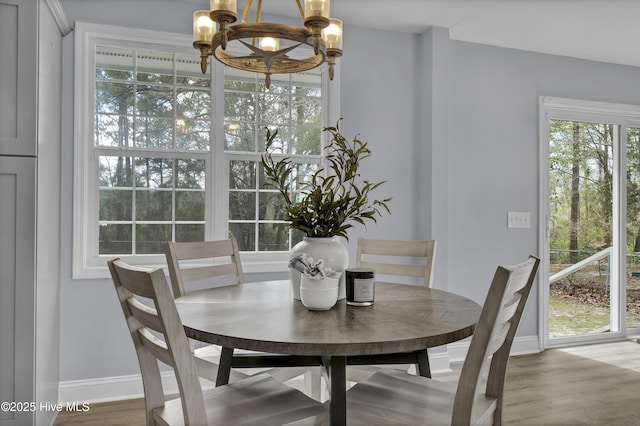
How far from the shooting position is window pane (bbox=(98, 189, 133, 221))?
2.87 m

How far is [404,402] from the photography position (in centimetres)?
149

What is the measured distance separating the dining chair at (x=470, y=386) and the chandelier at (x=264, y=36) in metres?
1.10

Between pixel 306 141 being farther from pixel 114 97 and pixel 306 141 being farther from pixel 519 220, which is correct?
pixel 519 220

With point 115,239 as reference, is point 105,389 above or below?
below

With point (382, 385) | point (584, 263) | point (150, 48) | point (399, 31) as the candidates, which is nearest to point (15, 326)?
point (382, 385)

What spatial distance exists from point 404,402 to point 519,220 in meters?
2.84

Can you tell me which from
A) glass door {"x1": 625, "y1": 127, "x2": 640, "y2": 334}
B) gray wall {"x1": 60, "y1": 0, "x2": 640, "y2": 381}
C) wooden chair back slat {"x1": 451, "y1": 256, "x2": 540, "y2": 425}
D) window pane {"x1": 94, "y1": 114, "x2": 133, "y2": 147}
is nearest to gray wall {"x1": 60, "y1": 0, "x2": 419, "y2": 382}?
gray wall {"x1": 60, "y1": 0, "x2": 640, "y2": 381}

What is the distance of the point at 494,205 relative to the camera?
3793mm

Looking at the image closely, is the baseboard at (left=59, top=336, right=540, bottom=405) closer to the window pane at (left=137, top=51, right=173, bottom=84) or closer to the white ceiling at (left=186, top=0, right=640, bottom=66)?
the window pane at (left=137, top=51, right=173, bottom=84)

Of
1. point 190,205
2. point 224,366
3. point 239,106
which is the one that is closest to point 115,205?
point 190,205

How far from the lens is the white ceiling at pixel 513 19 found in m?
3.03

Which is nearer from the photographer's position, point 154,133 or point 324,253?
point 324,253

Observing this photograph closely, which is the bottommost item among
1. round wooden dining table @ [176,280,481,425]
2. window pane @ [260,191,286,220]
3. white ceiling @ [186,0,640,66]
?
round wooden dining table @ [176,280,481,425]

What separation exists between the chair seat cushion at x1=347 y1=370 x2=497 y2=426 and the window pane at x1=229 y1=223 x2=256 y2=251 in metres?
1.70
